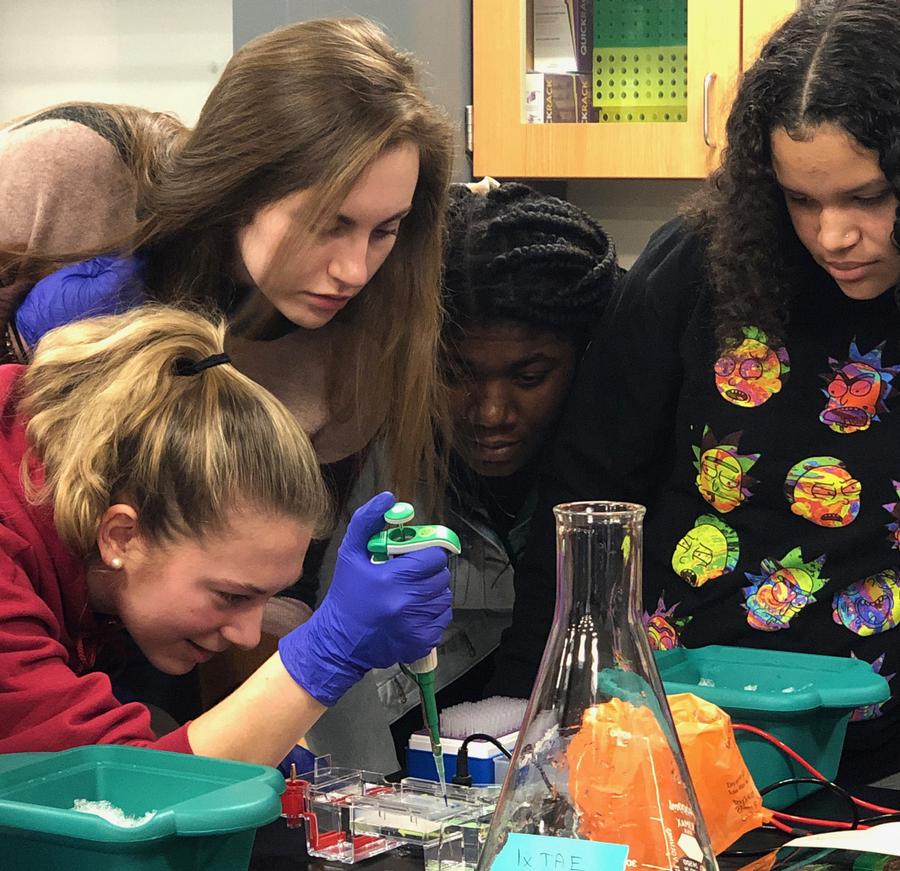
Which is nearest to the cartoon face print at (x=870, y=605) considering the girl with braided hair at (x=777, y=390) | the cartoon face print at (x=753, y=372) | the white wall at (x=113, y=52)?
the girl with braided hair at (x=777, y=390)

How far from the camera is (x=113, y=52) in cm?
222

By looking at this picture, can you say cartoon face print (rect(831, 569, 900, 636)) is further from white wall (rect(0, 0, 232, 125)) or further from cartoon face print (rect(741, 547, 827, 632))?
white wall (rect(0, 0, 232, 125))

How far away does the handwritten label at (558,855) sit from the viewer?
62cm

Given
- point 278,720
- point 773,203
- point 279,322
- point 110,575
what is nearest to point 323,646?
point 278,720

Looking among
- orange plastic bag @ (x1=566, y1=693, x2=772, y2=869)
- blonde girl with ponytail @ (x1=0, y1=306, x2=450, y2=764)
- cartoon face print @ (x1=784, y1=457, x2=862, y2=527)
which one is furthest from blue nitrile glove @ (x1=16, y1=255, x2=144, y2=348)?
orange plastic bag @ (x1=566, y1=693, x2=772, y2=869)

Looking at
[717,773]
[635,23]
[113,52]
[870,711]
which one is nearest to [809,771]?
[717,773]

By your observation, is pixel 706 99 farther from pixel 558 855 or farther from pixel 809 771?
pixel 558 855

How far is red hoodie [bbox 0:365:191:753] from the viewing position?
3.03ft

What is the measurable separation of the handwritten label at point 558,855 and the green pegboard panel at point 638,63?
2.18 m

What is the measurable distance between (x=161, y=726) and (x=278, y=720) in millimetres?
218

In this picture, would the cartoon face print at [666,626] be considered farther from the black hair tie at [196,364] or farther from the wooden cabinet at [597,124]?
the wooden cabinet at [597,124]

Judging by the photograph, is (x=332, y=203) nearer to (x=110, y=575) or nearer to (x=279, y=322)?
(x=279, y=322)

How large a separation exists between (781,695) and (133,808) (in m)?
0.50

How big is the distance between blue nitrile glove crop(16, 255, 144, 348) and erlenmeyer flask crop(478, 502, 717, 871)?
0.80 meters
